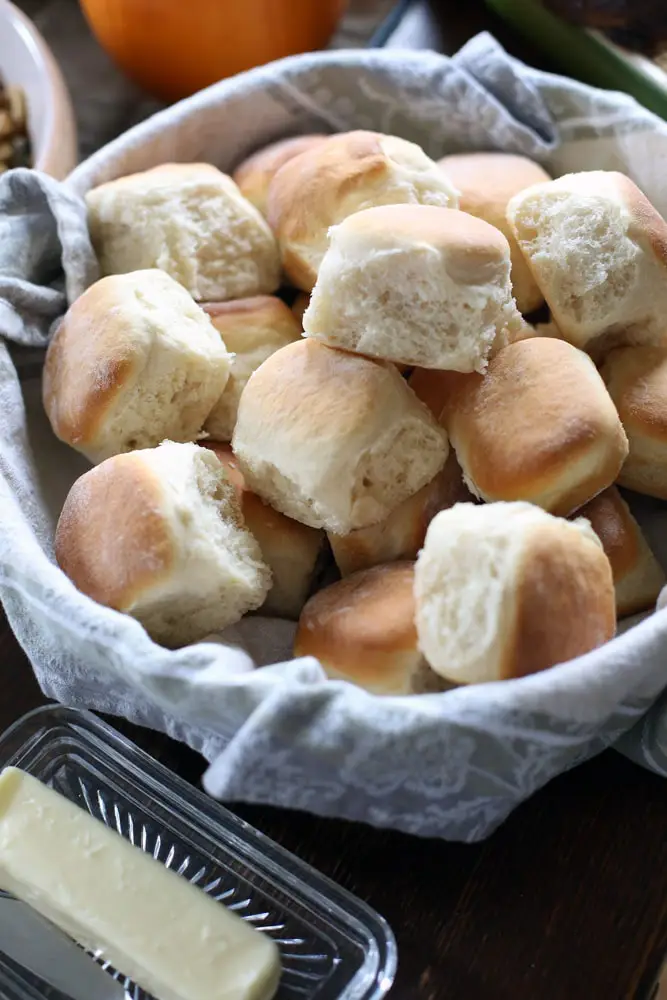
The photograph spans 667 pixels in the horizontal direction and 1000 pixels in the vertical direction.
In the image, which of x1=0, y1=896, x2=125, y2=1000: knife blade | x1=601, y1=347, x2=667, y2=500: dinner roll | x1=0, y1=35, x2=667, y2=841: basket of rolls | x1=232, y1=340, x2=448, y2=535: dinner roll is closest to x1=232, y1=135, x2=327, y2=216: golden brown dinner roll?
x1=0, y1=35, x2=667, y2=841: basket of rolls

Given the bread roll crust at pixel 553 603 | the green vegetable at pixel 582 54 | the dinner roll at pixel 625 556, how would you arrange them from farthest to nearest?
the green vegetable at pixel 582 54 → the dinner roll at pixel 625 556 → the bread roll crust at pixel 553 603

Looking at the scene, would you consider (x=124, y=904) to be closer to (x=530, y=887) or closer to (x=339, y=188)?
(x=530, y=887)

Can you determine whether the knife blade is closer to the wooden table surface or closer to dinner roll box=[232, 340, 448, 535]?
the wooden table surface

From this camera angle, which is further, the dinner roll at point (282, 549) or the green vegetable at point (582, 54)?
the green vegetable at point (582, 54)

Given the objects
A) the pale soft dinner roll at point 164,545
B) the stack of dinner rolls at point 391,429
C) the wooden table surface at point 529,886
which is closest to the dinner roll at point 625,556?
the stack of dinner rolls at point 391,429

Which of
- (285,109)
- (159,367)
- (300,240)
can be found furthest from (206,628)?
(285,109)

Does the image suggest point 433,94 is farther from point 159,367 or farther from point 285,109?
point 159,367

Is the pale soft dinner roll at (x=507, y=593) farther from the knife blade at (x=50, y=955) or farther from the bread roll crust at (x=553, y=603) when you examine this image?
the knife blade at (x=50, y=955)
